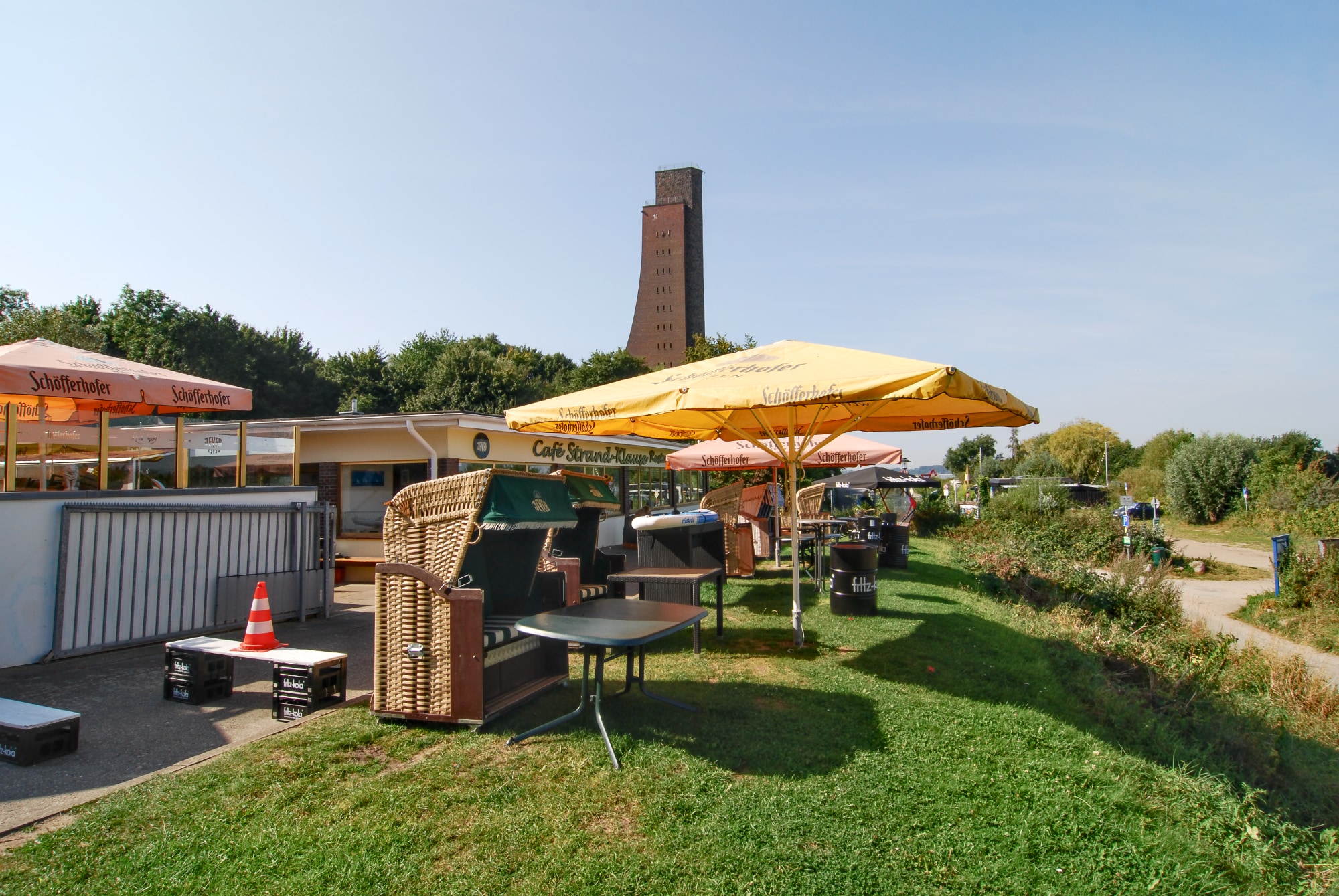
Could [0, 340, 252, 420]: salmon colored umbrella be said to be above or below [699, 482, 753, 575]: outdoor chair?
above

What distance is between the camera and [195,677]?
5.08m

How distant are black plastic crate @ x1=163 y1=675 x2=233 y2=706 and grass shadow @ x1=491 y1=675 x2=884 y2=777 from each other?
2.16 meters

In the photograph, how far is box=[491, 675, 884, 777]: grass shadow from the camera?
13.2 ft

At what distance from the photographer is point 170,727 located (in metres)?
4.61

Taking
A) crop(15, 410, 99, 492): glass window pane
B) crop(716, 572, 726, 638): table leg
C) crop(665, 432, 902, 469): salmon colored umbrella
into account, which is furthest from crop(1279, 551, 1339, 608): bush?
crop(15, 410, 99, 492): glass window pane

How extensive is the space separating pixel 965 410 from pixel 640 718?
527cm

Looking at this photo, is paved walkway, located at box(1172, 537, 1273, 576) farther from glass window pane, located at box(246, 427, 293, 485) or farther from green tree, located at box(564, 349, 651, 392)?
green tree, located at box(564, 349, 651, 392)

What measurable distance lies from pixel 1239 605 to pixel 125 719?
18.3 meters

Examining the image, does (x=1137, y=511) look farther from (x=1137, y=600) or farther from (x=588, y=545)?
(x=588, y=545)

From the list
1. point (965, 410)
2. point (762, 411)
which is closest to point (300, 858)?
point (762, 411)

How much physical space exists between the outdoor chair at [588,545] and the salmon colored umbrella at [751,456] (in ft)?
13.8

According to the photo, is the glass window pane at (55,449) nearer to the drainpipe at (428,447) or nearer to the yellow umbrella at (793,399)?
the drainpipe at (428,447)

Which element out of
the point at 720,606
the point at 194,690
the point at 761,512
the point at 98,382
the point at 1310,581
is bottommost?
the point at 1310,581

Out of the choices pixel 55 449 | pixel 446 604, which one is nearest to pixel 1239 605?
pixel 446 604
